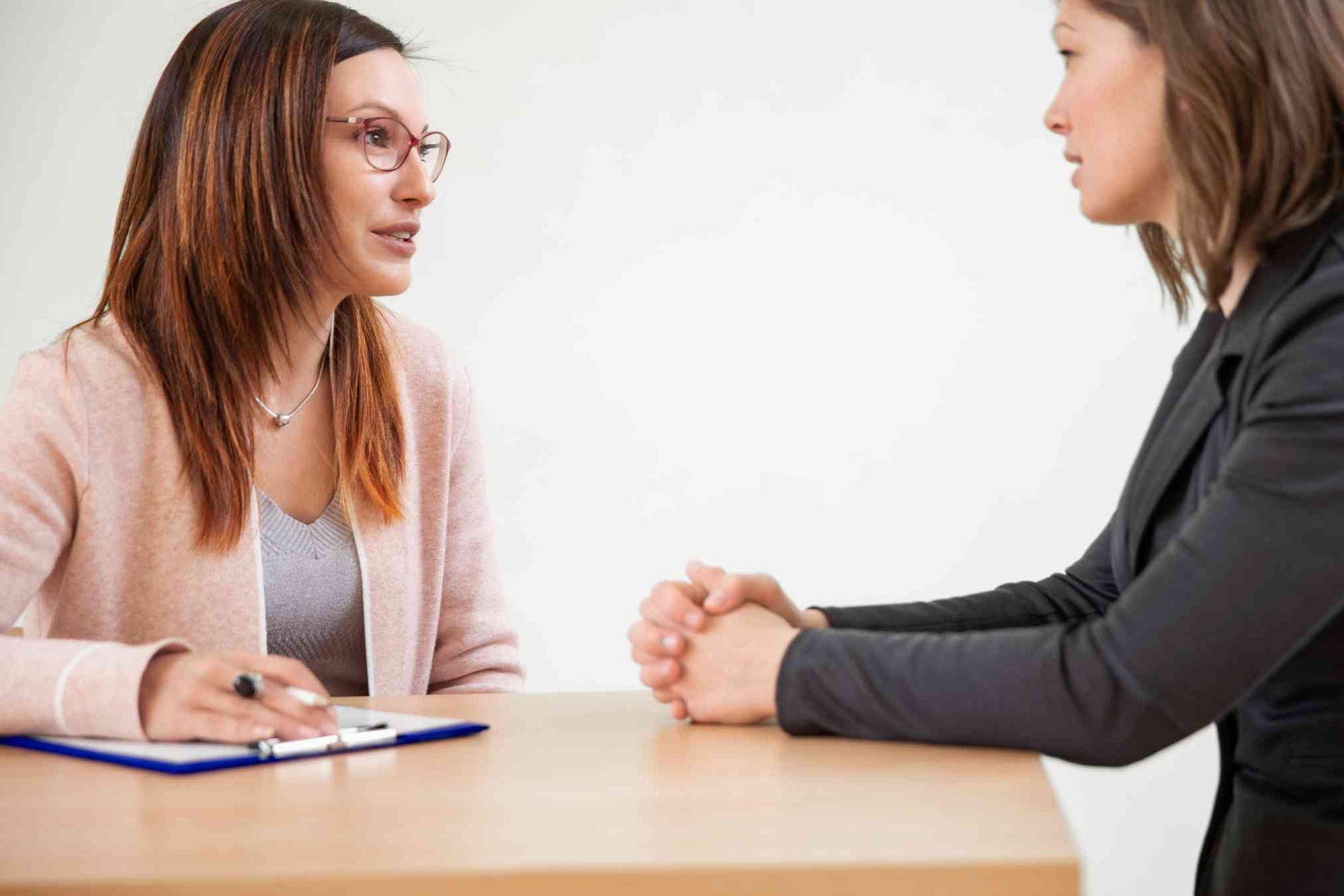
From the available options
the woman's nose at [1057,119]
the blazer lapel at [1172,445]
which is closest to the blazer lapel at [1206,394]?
the blazer lapel at [1172,445]

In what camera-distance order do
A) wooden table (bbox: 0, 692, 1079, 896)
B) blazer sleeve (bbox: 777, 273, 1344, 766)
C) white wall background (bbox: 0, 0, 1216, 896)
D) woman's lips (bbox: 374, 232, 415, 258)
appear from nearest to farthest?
wooden table (bbox: 0, 692, 1079, 896)
blazer sleeve (bbox: 777, 273, 1344, 766)
woman's lips (bbox: 374, 232, 415, 258)
white wall background (bbox: 0, 0, 1216, 896)

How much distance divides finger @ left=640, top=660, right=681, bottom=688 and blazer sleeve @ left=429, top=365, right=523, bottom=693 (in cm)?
70

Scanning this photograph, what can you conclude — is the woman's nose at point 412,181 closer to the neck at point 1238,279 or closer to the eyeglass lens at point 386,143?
the eyeglass lens at point 386,143

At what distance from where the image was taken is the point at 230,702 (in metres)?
1.01

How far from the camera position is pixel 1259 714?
1.04m

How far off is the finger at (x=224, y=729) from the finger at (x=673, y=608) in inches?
12.2

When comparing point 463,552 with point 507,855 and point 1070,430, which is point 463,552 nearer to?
point 507,855

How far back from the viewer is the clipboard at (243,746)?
934 millimetres

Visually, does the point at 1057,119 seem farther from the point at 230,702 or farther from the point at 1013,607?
the point at 230,702

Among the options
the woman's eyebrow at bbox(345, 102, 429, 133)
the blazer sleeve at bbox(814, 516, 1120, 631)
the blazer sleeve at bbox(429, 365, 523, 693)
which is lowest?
the blazer sleeve at bbox(429, 365, 523, 693)

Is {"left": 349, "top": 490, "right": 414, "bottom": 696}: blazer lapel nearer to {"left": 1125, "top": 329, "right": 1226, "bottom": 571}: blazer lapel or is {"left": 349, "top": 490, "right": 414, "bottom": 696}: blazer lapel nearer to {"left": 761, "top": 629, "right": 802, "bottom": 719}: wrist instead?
{"left": 761, "top": 629, "right": 802, "bottom": 719}: wrist

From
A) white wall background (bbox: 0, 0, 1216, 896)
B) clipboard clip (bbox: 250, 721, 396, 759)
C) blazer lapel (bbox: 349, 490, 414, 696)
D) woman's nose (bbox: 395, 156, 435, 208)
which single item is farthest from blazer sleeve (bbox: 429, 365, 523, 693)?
white wall background (bbox: 0, 0, 1216, 896)

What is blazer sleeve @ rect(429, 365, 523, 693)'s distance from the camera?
178 cm

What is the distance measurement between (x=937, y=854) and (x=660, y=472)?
9.60 ft
